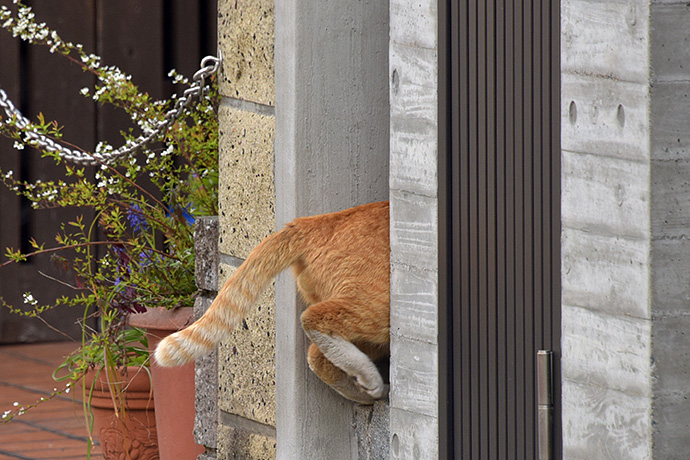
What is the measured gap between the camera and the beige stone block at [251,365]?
9.28 feet

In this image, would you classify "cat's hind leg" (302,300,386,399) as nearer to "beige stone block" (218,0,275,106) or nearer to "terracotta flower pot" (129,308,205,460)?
"beige stone block" (218,0,275,106)

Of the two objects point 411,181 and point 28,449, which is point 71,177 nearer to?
point 28,449

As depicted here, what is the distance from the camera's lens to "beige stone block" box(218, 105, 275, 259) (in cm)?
283

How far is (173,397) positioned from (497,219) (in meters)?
1.67

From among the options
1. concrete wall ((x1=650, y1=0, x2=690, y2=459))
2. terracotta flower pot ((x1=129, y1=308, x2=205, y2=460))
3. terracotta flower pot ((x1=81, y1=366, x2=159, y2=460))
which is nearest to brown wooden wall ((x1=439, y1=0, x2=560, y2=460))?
concrete wall ((x1=650, y1=0, x2=690, y2=459))

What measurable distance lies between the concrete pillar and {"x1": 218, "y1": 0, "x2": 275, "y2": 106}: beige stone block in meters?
0.07

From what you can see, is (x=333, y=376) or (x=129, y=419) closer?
(x=333, y=376)

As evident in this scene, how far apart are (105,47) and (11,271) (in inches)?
58.3

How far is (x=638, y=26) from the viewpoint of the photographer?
66.4 inches

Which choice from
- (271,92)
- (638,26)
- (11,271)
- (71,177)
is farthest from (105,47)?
(638,26)

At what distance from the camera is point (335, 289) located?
8.50 ft

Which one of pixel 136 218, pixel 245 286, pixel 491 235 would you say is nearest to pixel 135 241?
pixel 136 218

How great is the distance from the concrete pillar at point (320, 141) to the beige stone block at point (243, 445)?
11cm

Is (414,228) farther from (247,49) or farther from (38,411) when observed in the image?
(38,411)
